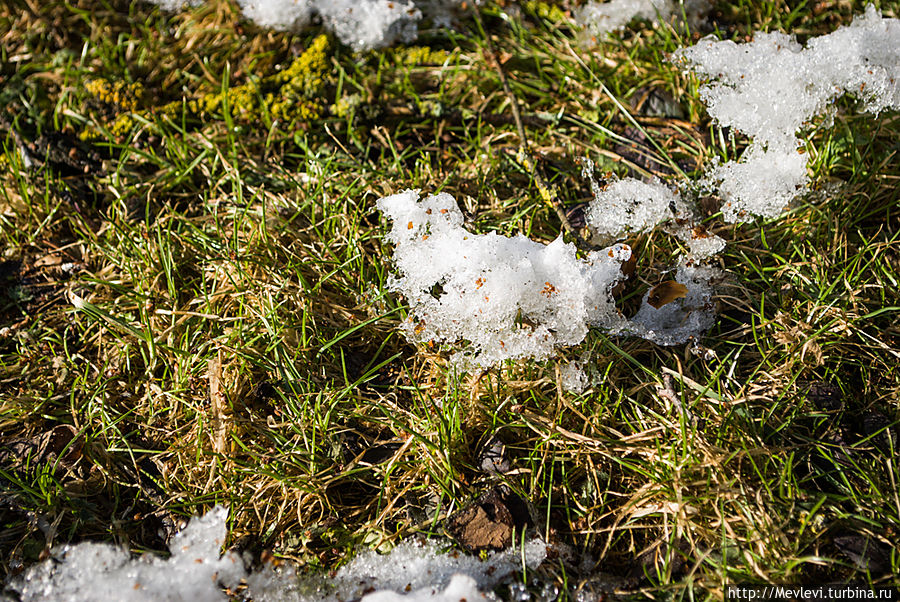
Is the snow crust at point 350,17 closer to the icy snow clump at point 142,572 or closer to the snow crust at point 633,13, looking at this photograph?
the snow crust at point 633,13

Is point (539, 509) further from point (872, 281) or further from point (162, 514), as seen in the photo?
point (872, 281)

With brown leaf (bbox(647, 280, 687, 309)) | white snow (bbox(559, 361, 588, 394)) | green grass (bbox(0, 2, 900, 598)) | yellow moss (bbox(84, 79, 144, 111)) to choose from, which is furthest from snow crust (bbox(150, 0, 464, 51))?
white snow (bbox(559, 361, 588, 394))

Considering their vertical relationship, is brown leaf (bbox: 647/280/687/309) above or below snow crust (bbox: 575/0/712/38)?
below

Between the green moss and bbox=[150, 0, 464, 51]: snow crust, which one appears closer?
the green moss

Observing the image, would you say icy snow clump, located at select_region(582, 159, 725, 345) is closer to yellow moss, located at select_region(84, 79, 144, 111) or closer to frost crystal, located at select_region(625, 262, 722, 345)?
frost crystal, located at select_region(625, 262, 722, 345)

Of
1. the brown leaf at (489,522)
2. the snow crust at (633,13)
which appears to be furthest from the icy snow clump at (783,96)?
the brown leaf at (489,522)

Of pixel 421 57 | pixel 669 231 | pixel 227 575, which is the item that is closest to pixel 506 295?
pixel 669 231

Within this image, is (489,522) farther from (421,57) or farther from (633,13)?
(633,13)
